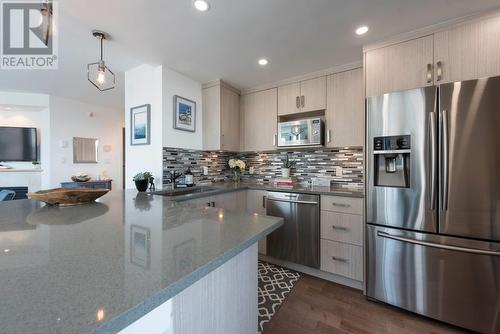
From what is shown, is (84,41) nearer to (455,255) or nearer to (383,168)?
(383,168)

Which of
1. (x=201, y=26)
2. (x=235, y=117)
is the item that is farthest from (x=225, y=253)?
(x=235, y=117)

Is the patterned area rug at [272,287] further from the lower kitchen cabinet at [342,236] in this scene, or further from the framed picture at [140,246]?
the framed picture at [140,246]

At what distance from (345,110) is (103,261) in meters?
2.48

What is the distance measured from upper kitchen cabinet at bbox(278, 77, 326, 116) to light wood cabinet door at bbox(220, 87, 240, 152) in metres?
0.66

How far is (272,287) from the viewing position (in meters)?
2.03

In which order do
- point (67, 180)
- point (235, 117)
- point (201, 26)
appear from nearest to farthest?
point (201, 26)
point (235, 117)
point (67, 180)

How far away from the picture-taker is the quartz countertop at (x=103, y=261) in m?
0.38

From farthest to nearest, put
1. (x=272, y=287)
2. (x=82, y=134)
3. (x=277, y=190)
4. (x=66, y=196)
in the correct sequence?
(x=82, y=134)
(x=277, y=190)
(x=272, y=287)
(x=66, y=196)

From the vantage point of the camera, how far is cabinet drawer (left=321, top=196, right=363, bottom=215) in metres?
1.97

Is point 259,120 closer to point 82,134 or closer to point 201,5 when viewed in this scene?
point 201,5

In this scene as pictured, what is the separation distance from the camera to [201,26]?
170 centimetres

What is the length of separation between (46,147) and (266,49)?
4411 millimetres

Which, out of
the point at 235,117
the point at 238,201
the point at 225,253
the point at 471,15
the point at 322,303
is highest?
the point at 471,15

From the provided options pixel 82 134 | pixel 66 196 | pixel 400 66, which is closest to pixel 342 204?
pixel 400 66
